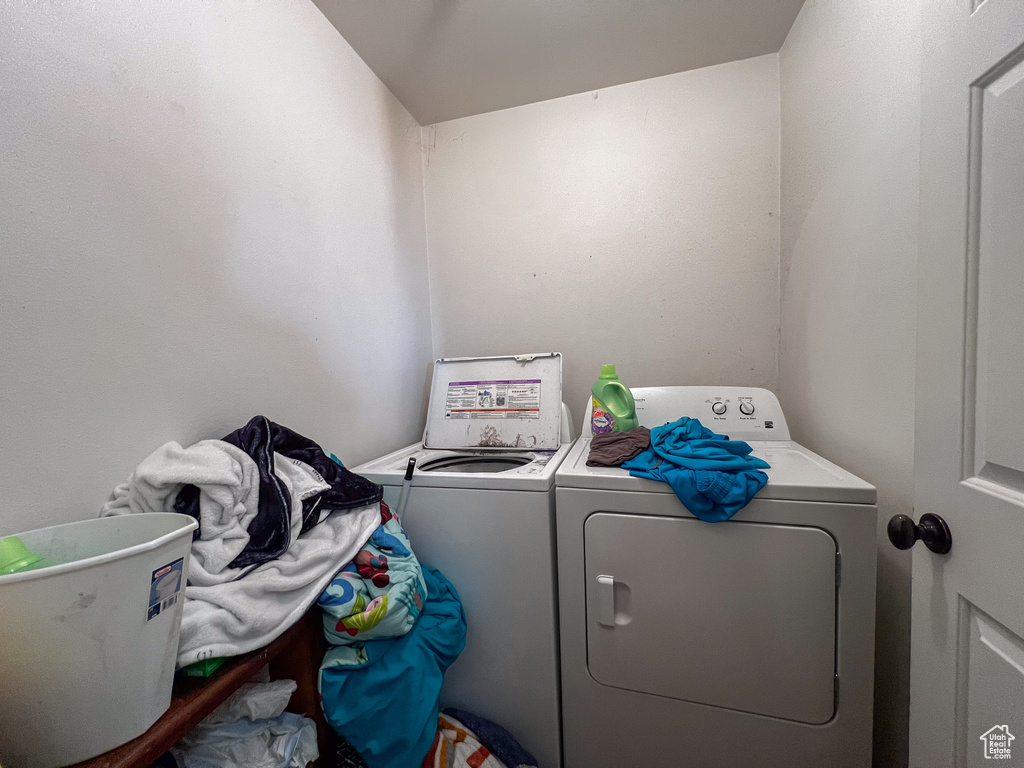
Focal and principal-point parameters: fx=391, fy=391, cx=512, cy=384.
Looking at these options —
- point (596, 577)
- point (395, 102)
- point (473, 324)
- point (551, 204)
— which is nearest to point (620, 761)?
point (596, 577)

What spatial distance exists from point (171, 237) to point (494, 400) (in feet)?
3.96

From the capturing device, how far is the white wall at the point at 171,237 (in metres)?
0.73

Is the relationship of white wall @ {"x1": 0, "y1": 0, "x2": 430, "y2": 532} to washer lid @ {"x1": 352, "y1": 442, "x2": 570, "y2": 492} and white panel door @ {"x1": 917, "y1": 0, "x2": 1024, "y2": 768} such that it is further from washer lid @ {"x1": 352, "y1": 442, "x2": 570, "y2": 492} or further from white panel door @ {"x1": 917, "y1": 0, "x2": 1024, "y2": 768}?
white panel door @ {"x1": 917, "y1": 0, "x2": 1024, "y2": 768}

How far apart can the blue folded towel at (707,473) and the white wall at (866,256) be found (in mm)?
374

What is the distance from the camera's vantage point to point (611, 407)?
162 centimetres

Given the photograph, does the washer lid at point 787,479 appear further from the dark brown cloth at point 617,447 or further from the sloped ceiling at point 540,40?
the sloped ceiling at point 540,40

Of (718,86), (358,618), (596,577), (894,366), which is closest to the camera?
(358,618)

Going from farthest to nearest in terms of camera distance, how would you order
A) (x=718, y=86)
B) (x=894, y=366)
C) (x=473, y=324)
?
1. (x=473, y=324)
2. (x=718, y=86)
3. (x=894, y=366)

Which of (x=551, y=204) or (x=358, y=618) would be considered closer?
(x=358, y=618)

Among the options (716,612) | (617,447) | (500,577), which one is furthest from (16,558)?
(716,612)

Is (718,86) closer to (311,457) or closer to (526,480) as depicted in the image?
(526,480)

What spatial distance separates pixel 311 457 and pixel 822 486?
4.48ft

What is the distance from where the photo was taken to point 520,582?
1228 mm

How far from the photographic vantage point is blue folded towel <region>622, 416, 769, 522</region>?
3.33ft
